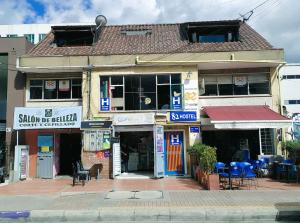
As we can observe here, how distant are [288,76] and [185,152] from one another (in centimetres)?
4677

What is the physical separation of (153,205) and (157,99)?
9.89 metres

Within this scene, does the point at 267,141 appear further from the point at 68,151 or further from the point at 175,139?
the point at 68,151

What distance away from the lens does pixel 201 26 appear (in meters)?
23.6

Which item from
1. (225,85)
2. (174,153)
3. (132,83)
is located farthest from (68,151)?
(225,85)

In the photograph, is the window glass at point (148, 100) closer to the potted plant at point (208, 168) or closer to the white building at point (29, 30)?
the potted plant at point (208, 168)

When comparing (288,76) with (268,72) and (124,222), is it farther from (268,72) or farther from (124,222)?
(124,222)

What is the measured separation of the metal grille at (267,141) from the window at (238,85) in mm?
2316

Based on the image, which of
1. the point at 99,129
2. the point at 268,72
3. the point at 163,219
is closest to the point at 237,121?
the point at 268,72

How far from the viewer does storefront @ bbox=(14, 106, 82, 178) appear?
67.2ft

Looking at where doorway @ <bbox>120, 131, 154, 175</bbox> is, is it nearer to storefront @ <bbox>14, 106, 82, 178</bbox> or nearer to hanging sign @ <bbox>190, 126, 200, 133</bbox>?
hanging sign @ <bbox>190, 126, 200, 133</bbox>

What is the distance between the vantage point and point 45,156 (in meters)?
21.5

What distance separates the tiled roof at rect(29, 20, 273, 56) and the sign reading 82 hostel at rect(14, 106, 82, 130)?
3.73 m

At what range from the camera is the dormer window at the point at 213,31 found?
23594 mm

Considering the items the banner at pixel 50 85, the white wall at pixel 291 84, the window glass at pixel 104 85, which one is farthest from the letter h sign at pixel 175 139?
the white wall at pixel 291 84
